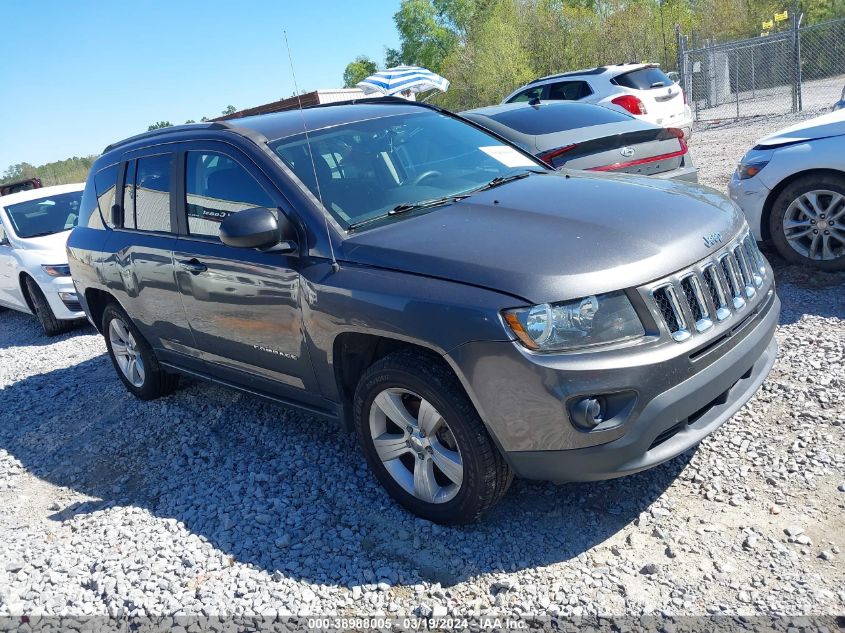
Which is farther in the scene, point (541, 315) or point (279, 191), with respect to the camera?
point (279, 191)

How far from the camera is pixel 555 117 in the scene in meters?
6.75

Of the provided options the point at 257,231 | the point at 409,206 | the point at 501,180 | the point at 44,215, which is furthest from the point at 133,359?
the point at 44,215

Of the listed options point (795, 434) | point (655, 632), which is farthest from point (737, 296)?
point (655, 632)

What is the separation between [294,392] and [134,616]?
1.28 m

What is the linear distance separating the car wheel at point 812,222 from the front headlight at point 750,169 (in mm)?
254

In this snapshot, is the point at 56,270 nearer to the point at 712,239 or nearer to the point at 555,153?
the point at 555,153

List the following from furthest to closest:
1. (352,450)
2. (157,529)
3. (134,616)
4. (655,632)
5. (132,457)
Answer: (132,457)
(352,450)
(157,529)
(134,616)
(655,632)

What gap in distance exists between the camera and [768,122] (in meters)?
16.1

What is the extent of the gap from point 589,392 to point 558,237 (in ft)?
2.27

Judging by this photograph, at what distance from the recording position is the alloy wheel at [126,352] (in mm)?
5527

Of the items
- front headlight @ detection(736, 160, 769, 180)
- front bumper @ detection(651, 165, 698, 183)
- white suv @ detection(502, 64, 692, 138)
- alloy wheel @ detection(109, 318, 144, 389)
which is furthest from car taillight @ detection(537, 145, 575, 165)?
white suv @ detection(502, 64, 692, 138)

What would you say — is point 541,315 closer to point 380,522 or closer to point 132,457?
point 380,522

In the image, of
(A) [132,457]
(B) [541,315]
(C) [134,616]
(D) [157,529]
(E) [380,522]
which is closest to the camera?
(B) [541,315]

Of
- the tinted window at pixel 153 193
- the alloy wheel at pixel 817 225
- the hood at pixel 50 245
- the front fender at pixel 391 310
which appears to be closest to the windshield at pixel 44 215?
the hood at pixel 50 245
